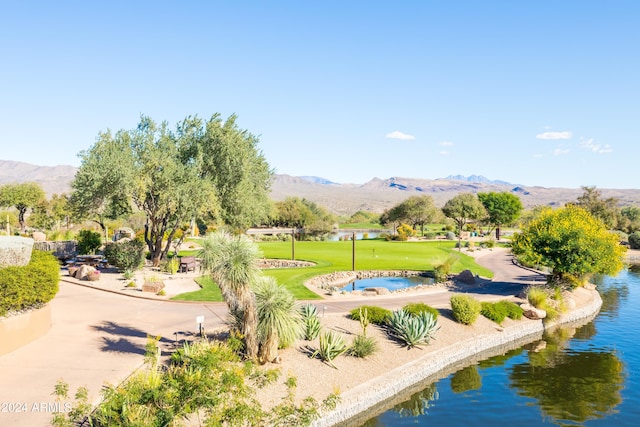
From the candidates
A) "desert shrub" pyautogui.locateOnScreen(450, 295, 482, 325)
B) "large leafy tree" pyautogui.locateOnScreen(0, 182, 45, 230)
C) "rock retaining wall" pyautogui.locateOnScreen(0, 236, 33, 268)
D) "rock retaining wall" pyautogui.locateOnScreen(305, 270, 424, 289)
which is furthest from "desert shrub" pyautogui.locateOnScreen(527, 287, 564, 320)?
"large leafy tree" pyautogui.locateOnScreen(0, 182, 45, 230)

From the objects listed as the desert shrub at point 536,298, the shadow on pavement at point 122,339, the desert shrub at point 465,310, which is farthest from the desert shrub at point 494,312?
the shadow on pavement at point 122,339

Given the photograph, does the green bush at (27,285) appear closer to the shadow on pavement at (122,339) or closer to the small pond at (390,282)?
the shadow on pavement at (122,339)

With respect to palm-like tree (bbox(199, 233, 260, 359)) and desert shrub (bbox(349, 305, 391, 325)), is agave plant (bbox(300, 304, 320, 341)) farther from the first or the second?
desert shrub (bbox(349, 305, 391, 325))

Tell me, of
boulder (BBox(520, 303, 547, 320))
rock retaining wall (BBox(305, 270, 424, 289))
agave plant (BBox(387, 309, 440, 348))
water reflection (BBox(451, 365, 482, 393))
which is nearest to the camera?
water reflection (BBox(451, 365, 482, 393))

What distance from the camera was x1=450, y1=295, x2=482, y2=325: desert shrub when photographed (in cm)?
2084

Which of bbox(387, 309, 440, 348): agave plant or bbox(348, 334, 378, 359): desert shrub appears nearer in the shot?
bbox(348, 334, 378, 359): desert shrub

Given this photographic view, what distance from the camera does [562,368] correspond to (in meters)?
17.9

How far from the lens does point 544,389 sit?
15922 mm

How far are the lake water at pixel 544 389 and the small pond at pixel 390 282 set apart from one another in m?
11.6

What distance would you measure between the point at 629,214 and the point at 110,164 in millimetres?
98506

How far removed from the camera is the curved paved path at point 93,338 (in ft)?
38.7

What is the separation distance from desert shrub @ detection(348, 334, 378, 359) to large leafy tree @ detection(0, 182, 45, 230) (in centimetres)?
6984

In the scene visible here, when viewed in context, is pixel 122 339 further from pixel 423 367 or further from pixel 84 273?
pixel 84 273

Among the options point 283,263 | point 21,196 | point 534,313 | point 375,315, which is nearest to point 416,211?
point 283,263
